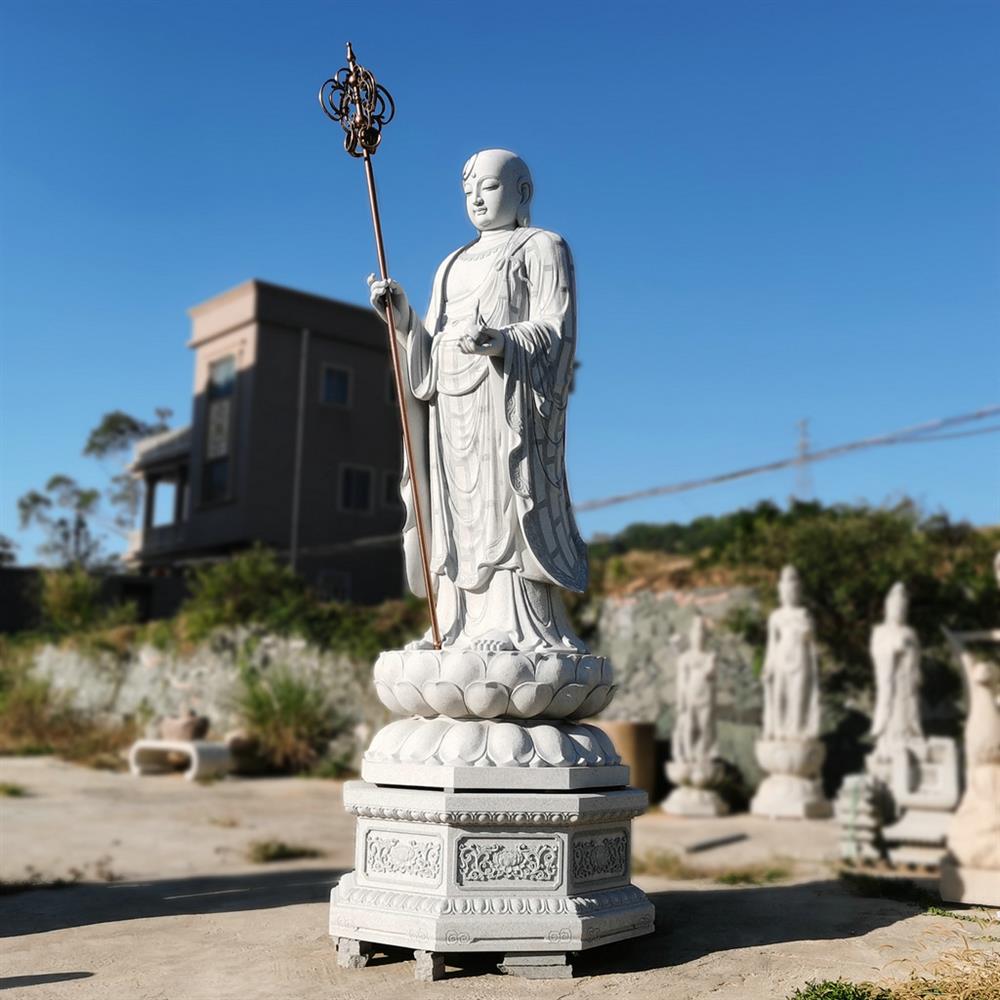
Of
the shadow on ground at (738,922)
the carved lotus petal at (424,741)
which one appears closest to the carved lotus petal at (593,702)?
the carved lotus petal at (424,741)

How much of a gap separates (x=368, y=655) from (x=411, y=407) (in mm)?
11197

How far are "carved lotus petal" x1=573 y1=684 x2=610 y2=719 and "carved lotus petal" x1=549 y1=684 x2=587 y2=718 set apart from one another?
5 cm

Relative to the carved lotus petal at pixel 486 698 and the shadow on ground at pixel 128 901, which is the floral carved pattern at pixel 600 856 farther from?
the shadow on ground at pixel 128 901

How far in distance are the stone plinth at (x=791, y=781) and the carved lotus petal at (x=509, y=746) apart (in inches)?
324

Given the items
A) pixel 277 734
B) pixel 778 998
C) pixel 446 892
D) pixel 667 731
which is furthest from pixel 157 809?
pixel 778 998

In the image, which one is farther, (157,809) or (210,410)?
(210,410)

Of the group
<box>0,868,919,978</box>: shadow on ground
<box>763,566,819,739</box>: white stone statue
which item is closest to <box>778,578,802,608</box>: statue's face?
<box>763,566,819,739</box>: white stone statue

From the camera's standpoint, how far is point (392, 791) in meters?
4.18

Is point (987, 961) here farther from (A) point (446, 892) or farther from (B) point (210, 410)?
(B) point (210, 410)

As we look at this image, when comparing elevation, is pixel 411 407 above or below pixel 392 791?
above

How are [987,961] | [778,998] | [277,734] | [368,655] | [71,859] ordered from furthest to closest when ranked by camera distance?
[368,655] < [277,734] < [71,859] < [987,961] < [778,998]

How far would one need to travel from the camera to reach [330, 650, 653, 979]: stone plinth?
12.8ft

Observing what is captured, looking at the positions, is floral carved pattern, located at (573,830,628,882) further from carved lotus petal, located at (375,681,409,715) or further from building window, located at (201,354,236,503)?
building window, located at (201,354,236,503)

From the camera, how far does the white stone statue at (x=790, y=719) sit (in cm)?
1172
